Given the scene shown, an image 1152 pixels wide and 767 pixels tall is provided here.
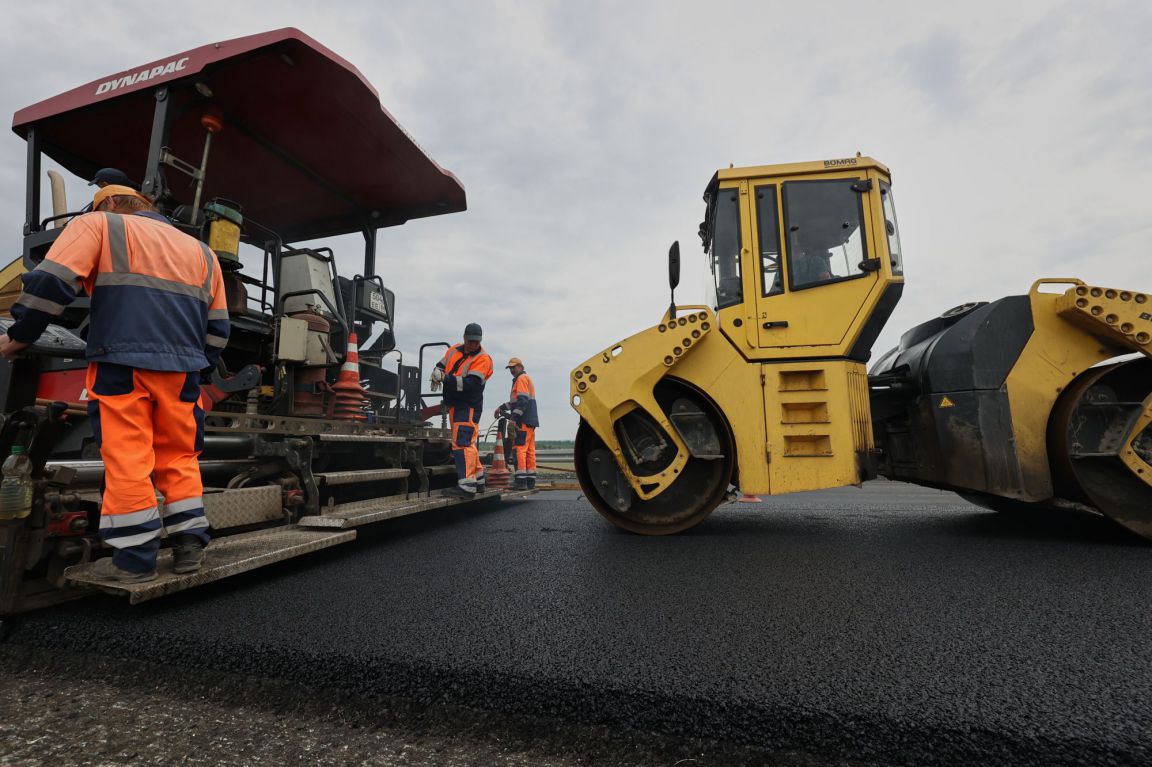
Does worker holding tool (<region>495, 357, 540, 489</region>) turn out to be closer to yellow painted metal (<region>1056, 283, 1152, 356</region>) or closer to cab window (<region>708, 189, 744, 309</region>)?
cab window (<region>708, 189, 744, 309</region>)

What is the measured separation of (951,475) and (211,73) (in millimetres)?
4905

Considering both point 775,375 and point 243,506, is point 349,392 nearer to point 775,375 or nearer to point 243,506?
point 243,506

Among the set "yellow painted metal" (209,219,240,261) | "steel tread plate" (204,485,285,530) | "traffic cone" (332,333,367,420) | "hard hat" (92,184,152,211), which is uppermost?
"yellow painted metal" (209,219,240,261)

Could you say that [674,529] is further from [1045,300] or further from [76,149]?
[76,149]

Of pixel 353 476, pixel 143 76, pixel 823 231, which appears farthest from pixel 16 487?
pixel 823 231

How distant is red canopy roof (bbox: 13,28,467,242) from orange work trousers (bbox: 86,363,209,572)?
75.3 inches

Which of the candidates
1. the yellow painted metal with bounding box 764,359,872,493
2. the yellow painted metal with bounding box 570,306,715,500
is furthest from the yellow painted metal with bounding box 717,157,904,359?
the yellow painted metal with bounding box 570,306,715,500

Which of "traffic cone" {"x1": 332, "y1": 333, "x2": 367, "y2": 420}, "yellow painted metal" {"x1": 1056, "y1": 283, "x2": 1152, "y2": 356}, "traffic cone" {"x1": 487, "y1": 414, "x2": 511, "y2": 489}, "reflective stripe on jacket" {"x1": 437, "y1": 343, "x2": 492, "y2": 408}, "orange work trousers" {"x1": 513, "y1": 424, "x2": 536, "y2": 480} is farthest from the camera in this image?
"orange work trousers" {"x1": 513, "y1": 424, "x2": 536, "y2": 480}

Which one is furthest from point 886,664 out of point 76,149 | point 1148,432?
point 76,149

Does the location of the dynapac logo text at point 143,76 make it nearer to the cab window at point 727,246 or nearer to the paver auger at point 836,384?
the paver auger at point 836,384

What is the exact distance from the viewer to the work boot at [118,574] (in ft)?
6.46

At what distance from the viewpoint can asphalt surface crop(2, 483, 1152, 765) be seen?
1271mm

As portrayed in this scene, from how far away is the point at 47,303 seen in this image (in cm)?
196

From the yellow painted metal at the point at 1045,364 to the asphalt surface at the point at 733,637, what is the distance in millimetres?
459
